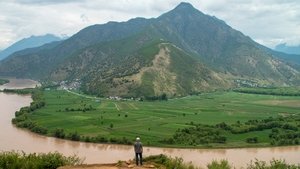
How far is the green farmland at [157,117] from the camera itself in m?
111

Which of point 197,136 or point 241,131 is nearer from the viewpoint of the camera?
point 197,136

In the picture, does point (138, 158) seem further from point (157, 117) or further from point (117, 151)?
point (157, 117)

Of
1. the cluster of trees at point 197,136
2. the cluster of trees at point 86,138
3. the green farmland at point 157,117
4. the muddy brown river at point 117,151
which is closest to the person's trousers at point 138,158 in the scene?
→ the muddy brown river at point 117,151

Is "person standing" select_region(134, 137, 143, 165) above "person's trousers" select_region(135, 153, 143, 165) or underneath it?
above

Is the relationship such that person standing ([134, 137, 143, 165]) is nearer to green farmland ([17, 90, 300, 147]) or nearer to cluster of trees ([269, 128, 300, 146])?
green farmland ([17, 90, 300, 147])

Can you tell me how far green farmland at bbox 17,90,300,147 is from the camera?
11144cm

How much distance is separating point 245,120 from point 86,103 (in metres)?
67.1

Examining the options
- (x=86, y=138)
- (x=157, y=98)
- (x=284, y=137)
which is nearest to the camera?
(x=86, y=138)

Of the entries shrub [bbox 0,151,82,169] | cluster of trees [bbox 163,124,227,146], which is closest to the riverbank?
cluster of trees [bbox 163,124,227,146]

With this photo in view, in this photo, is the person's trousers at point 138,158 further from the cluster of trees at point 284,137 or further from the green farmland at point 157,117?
the cluster of trees at point 284,137

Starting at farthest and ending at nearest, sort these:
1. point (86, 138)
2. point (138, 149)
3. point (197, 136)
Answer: point (197, 136) → point (86, 138) → point (138, 149)

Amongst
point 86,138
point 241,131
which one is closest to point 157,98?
point 241,131

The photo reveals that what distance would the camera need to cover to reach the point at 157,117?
5531 inches

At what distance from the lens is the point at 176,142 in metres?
106
